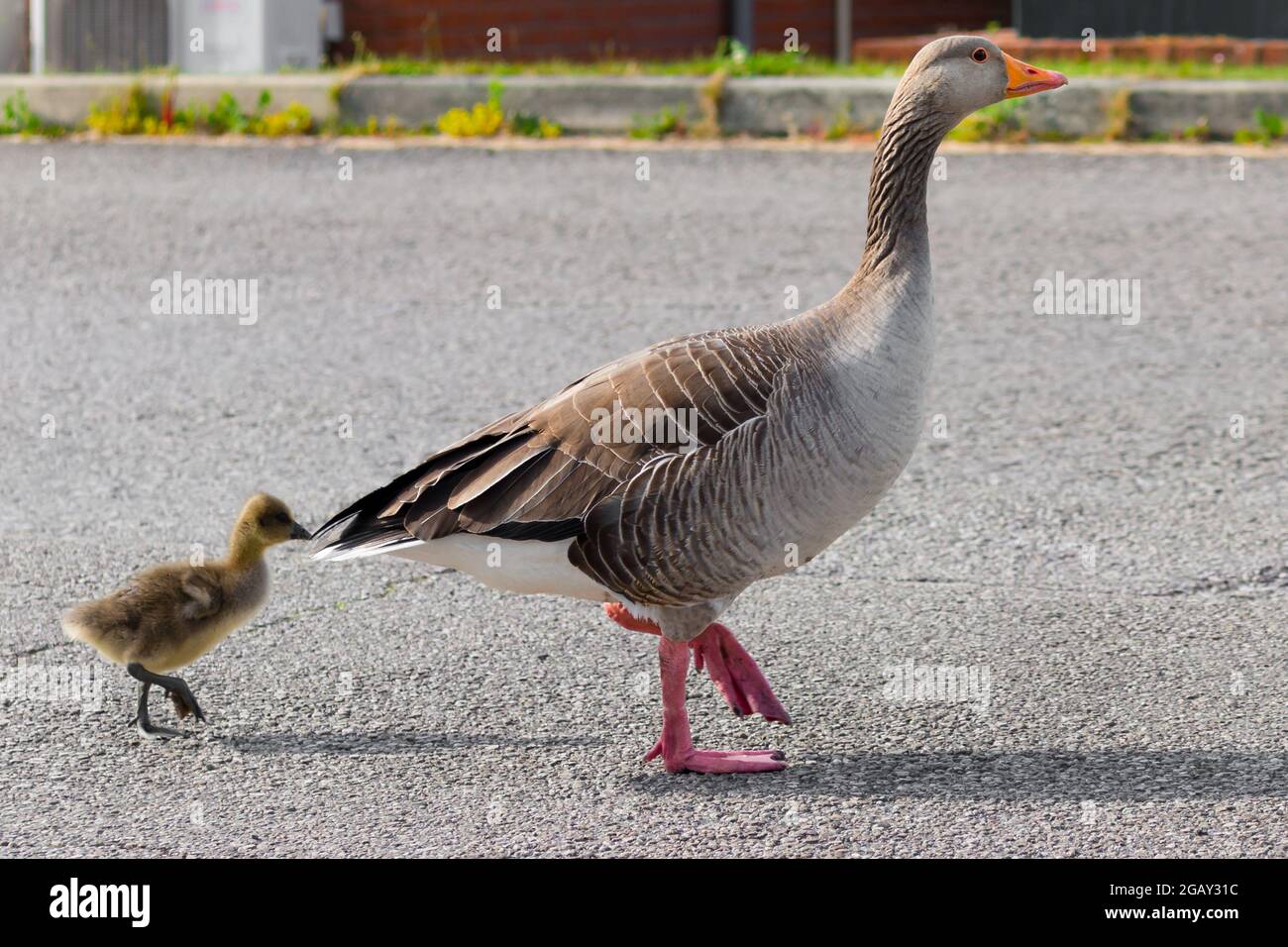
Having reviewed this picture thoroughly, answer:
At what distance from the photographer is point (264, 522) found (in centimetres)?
458

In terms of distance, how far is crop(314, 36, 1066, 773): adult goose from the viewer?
399 centimetres

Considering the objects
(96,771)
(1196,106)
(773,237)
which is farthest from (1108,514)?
(1196,106)

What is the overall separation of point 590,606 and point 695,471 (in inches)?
50.9

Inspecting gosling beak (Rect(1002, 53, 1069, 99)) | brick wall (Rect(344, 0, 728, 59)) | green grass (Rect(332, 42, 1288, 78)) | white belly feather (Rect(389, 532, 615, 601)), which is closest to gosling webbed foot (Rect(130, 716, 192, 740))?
white belly feather (Rect(389, 532, 615, 601))

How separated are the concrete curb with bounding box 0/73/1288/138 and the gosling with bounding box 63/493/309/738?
748 centimetres

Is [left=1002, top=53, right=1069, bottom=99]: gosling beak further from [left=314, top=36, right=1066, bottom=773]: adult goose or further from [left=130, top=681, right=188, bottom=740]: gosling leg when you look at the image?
[left=130, top=681, right=188, bottom=740]: gosling leg

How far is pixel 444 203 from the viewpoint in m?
10.2

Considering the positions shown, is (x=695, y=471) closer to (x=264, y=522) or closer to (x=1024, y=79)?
(x=264, y=522)

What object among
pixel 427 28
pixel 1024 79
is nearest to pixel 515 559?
pixel 1024 79

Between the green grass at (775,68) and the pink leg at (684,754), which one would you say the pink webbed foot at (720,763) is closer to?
the pink leg at (684,754)

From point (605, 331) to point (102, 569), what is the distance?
2.99 metres

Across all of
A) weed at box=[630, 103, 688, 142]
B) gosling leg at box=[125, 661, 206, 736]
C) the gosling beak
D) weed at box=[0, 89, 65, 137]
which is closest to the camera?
gosling leg at box=[125, 661, 206, 736]

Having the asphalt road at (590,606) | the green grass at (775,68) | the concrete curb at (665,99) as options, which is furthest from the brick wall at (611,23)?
the asphalt road at (590,606)

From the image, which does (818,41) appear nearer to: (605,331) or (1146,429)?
(605,331)
